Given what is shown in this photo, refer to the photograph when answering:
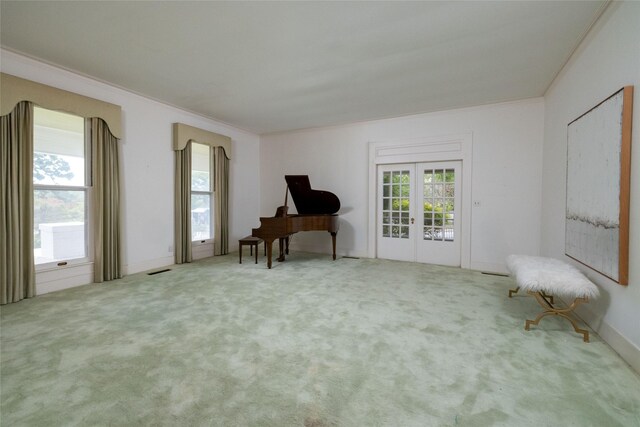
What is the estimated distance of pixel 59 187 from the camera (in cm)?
356

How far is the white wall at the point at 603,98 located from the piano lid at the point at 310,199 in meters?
3.46

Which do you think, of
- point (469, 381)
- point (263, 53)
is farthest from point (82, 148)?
point (469, 381)

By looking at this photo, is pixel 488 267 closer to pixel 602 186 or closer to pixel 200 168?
pixel 602 186

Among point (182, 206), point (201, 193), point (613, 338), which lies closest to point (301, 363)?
point (613, 338)

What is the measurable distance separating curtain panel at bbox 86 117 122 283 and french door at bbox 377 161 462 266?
458cm

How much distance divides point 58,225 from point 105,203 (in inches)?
22.7

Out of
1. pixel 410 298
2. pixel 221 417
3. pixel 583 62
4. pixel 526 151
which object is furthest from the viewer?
pixel 526 151

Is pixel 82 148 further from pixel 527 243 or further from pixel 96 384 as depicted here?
pixel 527 243

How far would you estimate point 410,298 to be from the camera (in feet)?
11.0

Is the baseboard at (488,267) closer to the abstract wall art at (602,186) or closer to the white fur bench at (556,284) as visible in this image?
the abstract wall art at (602,186)

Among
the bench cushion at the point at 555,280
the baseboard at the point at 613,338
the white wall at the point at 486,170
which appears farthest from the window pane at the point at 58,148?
the baseboard at the point at 613,338

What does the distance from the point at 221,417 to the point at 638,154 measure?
10.6 feet

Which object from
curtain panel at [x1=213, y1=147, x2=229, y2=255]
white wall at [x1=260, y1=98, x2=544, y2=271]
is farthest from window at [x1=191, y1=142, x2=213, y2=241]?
white wall at [x1=260, y1=98, x2=544, y2=271]

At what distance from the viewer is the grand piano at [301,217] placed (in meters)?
4.64
